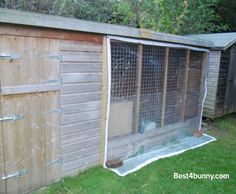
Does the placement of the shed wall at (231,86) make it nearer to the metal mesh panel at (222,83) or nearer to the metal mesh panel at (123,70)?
the metal mesh panel at (222,83)

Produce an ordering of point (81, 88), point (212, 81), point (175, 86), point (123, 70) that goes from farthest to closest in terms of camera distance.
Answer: point (212, 81), point (175, 86), point (123, 70), point (81, 88)

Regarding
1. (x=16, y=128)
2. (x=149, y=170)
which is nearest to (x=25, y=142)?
(x=16, y=128)

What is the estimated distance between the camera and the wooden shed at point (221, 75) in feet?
19.0

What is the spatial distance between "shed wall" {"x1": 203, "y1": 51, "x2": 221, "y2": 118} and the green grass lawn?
2090mm

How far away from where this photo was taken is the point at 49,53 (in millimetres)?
2539

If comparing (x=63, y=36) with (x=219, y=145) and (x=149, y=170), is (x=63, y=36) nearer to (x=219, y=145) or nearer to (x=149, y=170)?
(x=149, y=170)

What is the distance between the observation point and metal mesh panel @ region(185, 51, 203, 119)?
4723mm

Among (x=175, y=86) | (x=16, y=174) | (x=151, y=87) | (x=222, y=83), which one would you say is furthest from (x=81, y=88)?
(x=222, y=83)

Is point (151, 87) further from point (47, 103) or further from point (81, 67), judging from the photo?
point (47, 103)

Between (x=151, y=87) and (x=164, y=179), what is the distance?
4.86ft

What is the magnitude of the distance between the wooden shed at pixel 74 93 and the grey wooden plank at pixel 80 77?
12 mm

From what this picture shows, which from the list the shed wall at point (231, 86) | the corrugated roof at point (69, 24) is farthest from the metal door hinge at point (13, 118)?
the shed wall at point (231, 86)

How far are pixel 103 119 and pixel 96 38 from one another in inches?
43.8

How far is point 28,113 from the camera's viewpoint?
8.16 feet
